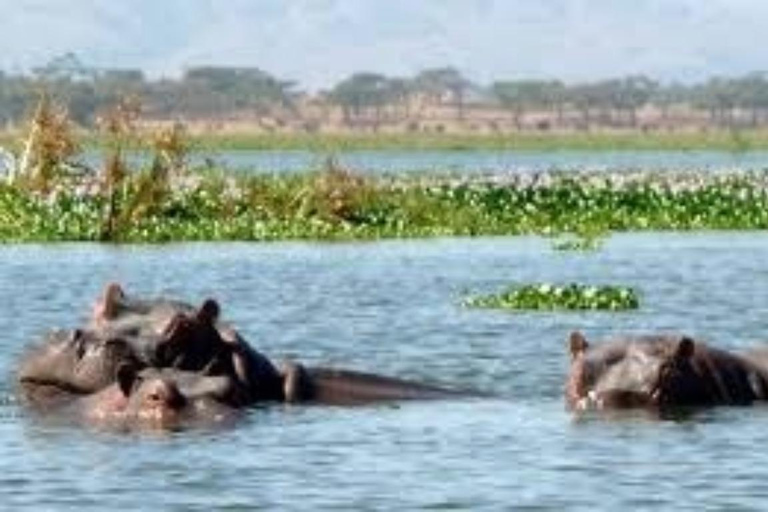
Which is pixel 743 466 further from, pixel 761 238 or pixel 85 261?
pixel 761 238

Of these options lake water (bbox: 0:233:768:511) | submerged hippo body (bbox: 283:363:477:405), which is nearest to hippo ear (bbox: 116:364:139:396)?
lake water (bbox: 0:233:768:511)

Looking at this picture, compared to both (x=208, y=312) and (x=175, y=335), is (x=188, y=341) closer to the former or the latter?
(x=175, y=335)

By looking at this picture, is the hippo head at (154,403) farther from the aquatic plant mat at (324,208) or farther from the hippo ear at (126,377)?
the aquatic plant mat at (324,208)

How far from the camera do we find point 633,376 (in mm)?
22891

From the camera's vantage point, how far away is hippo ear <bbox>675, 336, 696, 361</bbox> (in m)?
22.6

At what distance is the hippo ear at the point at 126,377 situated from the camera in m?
21.9

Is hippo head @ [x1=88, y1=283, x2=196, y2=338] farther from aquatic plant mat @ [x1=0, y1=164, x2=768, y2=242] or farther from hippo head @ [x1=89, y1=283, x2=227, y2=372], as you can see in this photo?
aquatic plant mat @ [x1=0, y1=164, x2=768, y2=242]

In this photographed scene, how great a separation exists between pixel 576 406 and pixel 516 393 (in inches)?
80.1

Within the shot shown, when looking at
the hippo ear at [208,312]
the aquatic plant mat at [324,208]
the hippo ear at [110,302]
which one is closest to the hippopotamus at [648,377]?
the hippo ear at [208,312]

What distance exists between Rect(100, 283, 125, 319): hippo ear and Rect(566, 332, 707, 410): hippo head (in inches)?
141

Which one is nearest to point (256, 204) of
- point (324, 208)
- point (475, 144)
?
point (324, 208)

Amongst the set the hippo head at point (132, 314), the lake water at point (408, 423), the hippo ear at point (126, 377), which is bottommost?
the lake water at point (408, 423)

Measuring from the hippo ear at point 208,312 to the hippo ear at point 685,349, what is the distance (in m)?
3.52

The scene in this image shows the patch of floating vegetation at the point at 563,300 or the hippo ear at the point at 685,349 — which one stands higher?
the hippo ear at the point at 685,349
